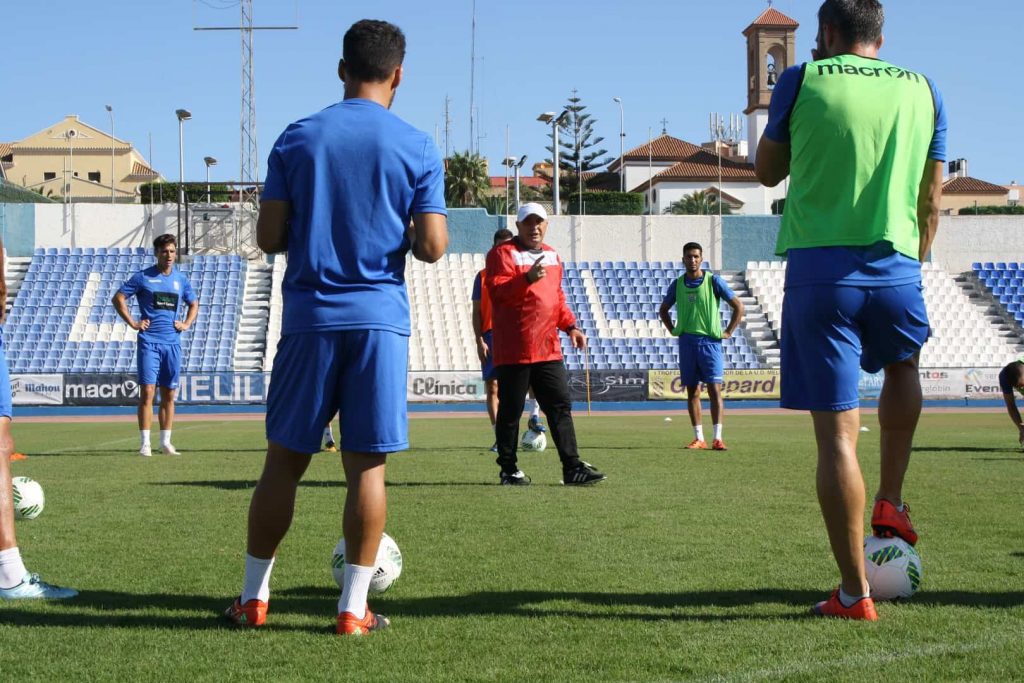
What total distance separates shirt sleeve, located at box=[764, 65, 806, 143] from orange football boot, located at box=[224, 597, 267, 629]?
2.57m

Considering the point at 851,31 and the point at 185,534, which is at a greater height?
the point at 851,31

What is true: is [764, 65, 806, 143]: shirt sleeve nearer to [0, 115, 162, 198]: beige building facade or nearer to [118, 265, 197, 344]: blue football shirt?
[118, 265, 197, 344]: blue football shirt

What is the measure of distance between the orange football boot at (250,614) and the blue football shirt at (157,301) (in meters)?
9.34

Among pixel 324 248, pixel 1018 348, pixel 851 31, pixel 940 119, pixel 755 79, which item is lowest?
pixel 1018 348

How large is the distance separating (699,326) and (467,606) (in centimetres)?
950

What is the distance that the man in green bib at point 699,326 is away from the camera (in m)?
13.5

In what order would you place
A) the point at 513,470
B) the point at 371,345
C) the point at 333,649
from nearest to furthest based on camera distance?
the point at 333,649 → the point at 371,345 → the point at 513,470

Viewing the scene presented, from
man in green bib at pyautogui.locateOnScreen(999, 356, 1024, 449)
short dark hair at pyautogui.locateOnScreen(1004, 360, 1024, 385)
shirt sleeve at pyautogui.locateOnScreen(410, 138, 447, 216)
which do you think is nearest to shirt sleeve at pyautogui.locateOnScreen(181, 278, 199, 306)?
man in green bib at pyautogui.locateOnScreen(999, 356, 1024, 449)

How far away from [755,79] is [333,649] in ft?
264

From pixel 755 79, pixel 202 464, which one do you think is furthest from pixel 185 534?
pixel 755 79

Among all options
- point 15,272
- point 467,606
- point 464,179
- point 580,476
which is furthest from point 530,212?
point 464,179

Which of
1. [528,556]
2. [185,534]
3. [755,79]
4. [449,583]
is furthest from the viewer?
[755,79]

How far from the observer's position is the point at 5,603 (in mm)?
4707

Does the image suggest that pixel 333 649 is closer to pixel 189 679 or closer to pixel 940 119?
pixel 189 679
